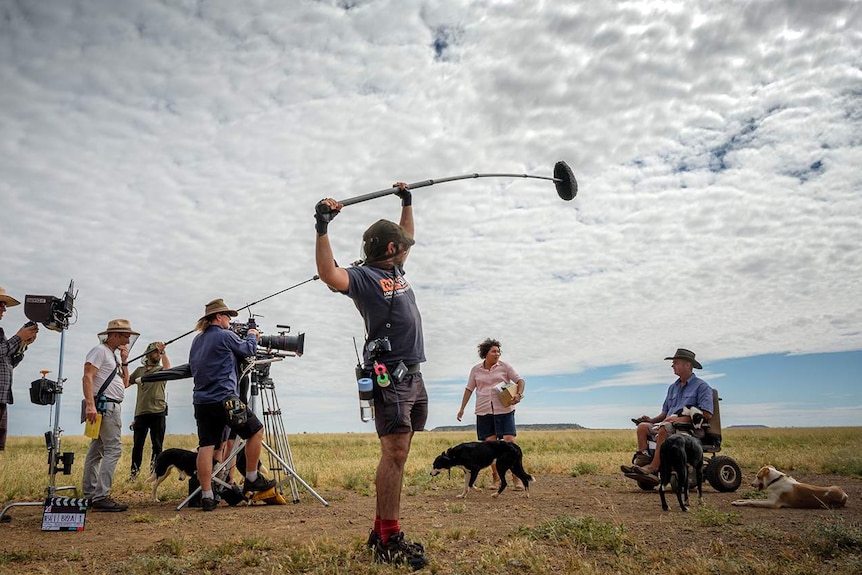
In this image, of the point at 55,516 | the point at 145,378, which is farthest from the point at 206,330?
the point at 55,516

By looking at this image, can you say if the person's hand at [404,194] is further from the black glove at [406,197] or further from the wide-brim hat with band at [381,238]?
the wide-brim hat with band at [381,238]

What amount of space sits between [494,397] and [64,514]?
19.4ft

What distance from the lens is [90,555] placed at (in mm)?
5324

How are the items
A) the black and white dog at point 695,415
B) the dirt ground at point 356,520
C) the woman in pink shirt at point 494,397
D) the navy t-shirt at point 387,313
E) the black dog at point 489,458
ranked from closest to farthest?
the navy t-shirt at point 387,313, the dirt ground at point 356,520, the black and white dog at point 695,415, the black dog at point 489,458, the woman in pink shirt at point 494,397

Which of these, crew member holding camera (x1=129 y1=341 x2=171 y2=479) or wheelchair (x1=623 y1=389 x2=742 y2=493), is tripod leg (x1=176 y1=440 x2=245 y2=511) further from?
wheelchair (x1=623 y1=389 x2=742 y2=493)

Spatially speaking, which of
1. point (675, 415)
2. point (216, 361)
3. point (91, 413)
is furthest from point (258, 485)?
point (675, 415)

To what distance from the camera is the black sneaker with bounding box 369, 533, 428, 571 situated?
461cm

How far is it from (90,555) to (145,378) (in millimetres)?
3291

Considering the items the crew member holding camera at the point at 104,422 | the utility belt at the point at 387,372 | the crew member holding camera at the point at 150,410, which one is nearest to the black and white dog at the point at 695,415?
the utility belt at the point at 387,372

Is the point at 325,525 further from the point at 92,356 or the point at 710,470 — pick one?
the point at 710,470

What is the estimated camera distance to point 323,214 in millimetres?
4746

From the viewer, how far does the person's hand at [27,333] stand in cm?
756

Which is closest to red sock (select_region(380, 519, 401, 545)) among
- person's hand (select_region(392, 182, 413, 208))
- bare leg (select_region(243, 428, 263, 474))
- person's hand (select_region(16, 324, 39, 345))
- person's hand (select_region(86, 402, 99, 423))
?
person's hand (select_region(392, 182, 413, 208))

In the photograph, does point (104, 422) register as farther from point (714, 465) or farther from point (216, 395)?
point (714, 465)
